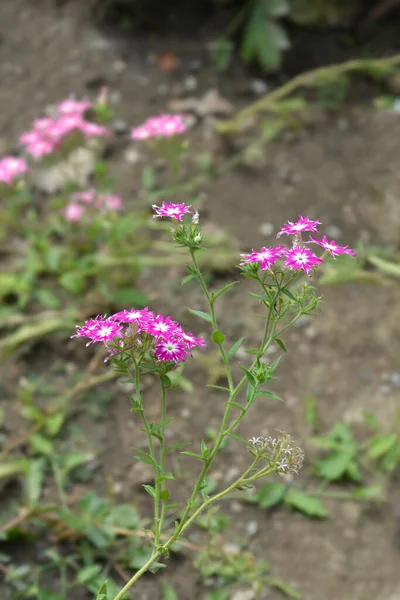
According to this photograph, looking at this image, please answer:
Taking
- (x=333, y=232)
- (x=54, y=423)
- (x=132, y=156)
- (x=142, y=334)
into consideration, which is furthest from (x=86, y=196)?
(x=142, y=334)

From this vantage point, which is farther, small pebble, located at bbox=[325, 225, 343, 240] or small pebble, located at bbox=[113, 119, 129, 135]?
small pebble, located at bbox=[113, 119, 129, 135]

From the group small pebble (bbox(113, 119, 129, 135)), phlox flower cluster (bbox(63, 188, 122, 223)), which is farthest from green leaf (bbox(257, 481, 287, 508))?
small pebble (bbox(113, 119, 129, 135))

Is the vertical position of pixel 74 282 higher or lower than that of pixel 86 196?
lower

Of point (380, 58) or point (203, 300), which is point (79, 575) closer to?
point (203, 300)

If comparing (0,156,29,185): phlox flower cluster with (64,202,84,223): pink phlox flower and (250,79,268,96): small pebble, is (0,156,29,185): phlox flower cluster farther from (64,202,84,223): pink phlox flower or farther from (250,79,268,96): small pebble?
(250,79,268,96): small pebble

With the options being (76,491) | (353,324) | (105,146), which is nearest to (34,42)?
(105,146)

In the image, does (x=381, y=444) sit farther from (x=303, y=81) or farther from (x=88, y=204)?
(x=303, y=81)
